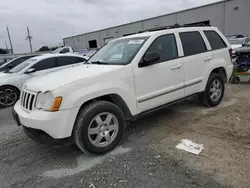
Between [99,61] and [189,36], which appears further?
[189,36]

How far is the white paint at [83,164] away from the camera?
113 inches

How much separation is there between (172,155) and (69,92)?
1.70 metres

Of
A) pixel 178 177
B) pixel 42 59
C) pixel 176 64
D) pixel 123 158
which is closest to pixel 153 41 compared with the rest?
pixel 176 64

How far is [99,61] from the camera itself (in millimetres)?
4039

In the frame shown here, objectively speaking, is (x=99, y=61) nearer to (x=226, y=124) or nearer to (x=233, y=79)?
(x=226, y=124)

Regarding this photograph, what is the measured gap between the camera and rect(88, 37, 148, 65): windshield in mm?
3650

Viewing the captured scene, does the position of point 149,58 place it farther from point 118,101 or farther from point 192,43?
point 192,43

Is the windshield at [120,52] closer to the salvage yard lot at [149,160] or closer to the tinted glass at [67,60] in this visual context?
the salvage yard lot at [149,160]

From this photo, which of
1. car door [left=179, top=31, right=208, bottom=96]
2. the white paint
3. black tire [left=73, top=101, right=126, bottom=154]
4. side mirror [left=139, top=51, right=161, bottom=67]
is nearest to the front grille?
black tire [left=73, top=101, right=126, bottom=154]

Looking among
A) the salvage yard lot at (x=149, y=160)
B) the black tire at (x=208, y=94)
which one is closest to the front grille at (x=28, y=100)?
the salvage yard lot at (x=149, y=160)

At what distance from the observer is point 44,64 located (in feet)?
23.7

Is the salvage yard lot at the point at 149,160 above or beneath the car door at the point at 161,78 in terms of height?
beneath

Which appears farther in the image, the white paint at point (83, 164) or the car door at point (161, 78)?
the car door at point (161, 78)

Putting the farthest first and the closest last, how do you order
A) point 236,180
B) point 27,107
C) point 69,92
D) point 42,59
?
point 42,59
point 27,107
point 69,92
point 236,180
